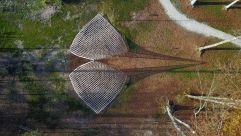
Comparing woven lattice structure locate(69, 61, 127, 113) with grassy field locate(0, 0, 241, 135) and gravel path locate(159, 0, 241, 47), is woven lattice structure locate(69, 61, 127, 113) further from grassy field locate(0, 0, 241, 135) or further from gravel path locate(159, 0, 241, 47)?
gravel path locate(159, 0, 241, 47)

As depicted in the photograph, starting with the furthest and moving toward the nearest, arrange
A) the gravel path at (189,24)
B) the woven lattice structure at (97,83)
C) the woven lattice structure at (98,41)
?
the gravel path at (189,24) → the woven lattice structure at (98,41) → the woven lattice structure at (97,83)

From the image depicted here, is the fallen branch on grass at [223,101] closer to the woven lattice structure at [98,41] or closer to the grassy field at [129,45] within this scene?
the grassy field at [129,45]

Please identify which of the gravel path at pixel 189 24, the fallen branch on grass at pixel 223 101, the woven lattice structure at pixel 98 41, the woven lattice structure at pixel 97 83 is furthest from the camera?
the gravel path at pixel 189 24

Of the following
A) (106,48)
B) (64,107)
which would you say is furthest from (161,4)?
(64,107)

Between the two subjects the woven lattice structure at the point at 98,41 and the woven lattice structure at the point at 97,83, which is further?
the woven lattice structure at the point at 98,41

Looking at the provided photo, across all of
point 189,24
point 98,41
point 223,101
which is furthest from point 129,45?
point 223,101

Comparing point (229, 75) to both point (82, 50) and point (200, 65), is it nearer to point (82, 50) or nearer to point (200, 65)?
point (200, 65)

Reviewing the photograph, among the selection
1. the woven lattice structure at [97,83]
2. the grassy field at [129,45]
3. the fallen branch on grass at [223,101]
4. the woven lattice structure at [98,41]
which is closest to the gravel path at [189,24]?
the grassy field at [129,45]
